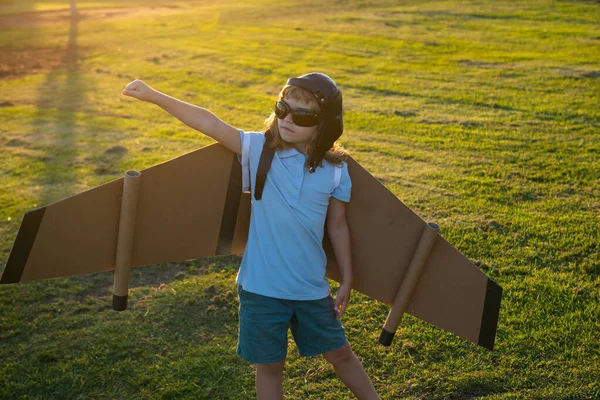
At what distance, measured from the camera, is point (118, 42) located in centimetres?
1948

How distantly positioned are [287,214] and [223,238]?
0.65 metres

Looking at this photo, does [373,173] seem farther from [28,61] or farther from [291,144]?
[28,61]

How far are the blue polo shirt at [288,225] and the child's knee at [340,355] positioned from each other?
0.30m

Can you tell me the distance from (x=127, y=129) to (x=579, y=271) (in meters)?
7.02

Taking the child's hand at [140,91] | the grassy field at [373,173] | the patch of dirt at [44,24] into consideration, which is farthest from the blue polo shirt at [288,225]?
the patch of dirt at [44,24]

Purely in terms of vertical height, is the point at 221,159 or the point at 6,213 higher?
the point at 221,159

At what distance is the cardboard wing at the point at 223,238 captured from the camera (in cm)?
326

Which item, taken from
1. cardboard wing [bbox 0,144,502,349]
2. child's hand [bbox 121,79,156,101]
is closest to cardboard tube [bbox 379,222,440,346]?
cardboard wing [bbox 0,144,502,349]

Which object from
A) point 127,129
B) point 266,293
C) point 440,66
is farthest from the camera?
point 440,66

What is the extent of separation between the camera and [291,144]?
3.15 m

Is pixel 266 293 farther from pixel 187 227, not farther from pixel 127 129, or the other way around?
pixel 127 129

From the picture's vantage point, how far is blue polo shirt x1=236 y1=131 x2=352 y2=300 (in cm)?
310

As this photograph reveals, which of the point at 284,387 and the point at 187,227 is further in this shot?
the point at 284,387

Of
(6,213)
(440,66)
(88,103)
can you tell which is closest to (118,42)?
(88,103)
